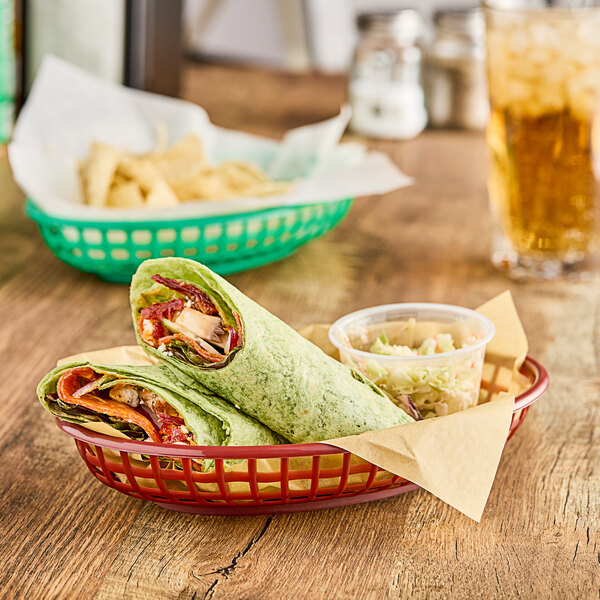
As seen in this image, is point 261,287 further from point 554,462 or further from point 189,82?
point 189,82

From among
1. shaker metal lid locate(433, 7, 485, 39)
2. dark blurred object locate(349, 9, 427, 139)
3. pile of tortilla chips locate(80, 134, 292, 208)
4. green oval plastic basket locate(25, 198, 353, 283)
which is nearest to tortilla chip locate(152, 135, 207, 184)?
pile of tortilla chips locate(80, 134, 292, 208)

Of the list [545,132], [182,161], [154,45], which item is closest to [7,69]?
[154,45]

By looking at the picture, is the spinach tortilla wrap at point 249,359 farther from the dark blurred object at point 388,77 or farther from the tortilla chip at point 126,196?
the dark blurred object at point 388,77

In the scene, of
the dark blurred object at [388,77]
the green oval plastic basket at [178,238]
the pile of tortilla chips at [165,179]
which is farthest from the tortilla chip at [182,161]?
the dark blurred object at [388,77]

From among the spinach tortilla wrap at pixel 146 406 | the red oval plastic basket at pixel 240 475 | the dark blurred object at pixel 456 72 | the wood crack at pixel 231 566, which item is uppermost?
the spinach tortilla wrap at pixel 146 406

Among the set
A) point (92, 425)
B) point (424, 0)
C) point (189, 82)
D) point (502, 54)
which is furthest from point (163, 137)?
point (424, 0)

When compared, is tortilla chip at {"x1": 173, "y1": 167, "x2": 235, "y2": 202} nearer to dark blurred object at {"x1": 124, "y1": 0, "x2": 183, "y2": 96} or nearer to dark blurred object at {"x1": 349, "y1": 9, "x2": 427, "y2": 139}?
dark blurred object at {"x1": 124, "y1": 0, "x2": 183, "y2": 96}

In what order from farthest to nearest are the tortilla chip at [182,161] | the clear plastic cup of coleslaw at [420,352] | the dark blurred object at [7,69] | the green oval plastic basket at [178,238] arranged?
the dark blurred object at [7,69], the tortilla chip at [182,161], the green oval plastic basket at [178,238], the clear plastic cup of coleslaw at [420,352]
